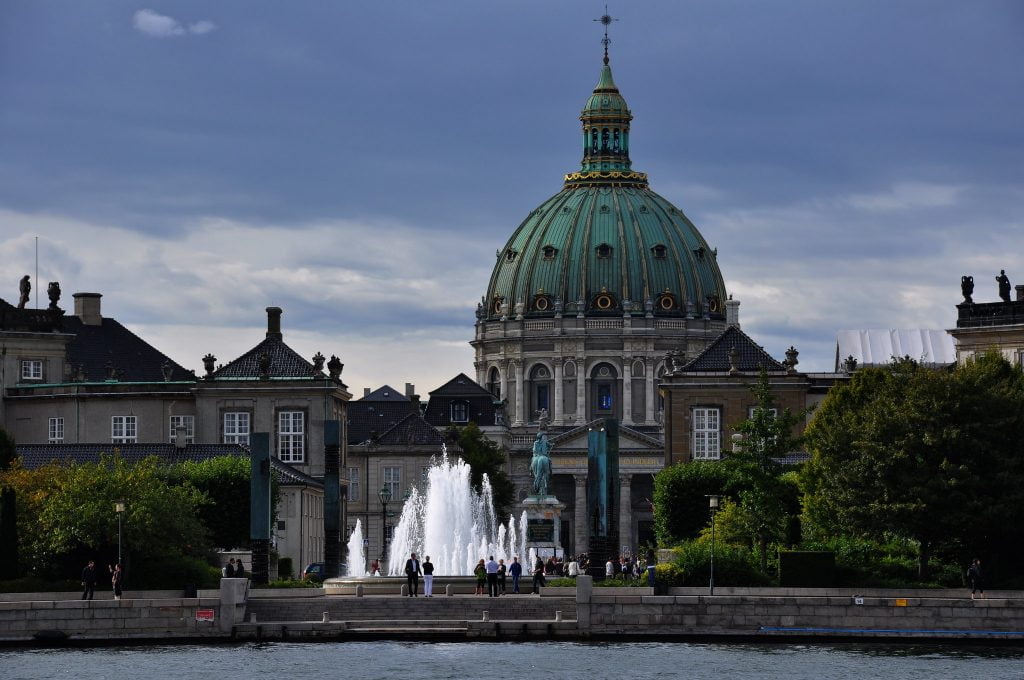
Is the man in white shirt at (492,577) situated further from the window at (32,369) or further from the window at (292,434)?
the window at (32,369)

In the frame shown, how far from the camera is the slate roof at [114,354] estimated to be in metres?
133

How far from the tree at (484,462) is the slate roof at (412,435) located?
390cm

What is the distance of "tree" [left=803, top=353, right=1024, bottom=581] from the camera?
8112 cm

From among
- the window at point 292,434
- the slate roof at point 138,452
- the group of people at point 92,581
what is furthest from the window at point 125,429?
the group of people at point 92,581

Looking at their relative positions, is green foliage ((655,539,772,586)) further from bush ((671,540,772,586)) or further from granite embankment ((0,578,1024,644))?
granite embankment ((0,578,1024,644))

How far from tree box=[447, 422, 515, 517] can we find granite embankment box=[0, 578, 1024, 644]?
9176 cm

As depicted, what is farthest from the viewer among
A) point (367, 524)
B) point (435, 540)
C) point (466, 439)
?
point (466, 439)

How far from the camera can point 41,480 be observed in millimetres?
92562

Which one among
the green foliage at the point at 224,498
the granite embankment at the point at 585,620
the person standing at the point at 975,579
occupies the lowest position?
the granite embankment at the point at 585,620

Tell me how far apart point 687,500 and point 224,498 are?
1874cm

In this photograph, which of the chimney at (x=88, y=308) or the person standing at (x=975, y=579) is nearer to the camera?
the person standing at (x=975, y=579)

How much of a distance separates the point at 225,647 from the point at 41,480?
21.2m

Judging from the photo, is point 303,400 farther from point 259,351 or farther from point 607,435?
point 607,435

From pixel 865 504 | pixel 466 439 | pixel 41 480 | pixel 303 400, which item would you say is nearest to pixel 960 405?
pixel 865 504
